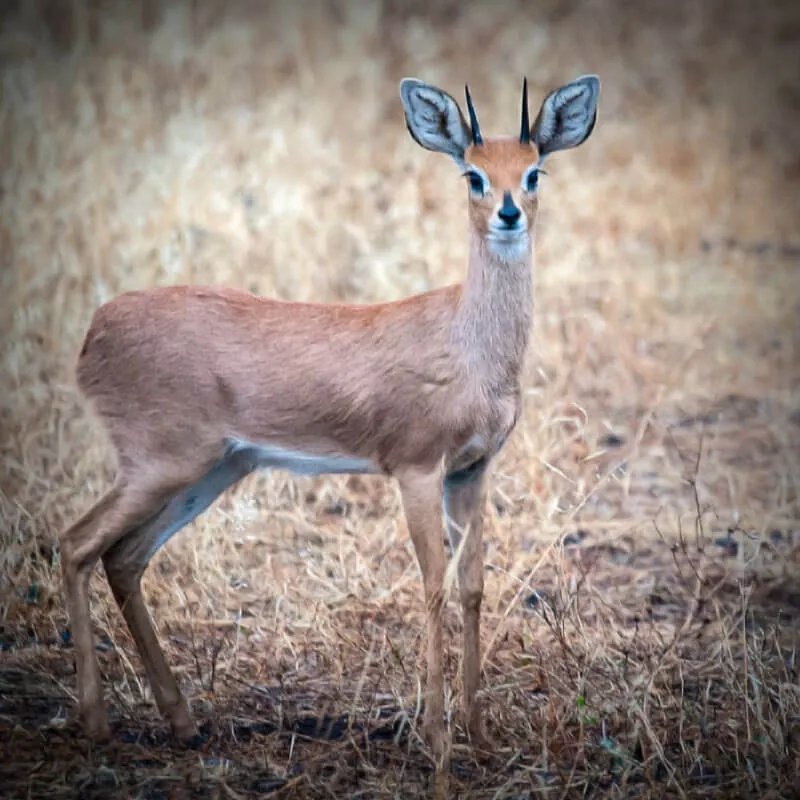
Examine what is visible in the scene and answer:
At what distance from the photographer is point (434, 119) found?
434 centimetres

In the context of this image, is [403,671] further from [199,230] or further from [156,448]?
[199,230]

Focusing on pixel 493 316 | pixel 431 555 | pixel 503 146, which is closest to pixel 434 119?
pixel 503 146

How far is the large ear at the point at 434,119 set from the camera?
4277 millimetres

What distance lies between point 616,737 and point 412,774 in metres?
0.60

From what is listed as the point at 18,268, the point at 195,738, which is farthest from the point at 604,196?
the point at 195,738

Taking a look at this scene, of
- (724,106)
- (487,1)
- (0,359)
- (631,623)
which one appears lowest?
(631,623)

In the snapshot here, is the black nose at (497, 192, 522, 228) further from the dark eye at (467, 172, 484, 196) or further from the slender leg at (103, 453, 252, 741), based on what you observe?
the slender leg at (103, 453, 252, 741)

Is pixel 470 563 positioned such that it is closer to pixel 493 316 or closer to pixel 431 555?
pixel 431 555

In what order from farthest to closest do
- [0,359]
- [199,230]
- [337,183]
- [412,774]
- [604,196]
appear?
[604,196], [337,183], [199,230], [0,359], [412,774]

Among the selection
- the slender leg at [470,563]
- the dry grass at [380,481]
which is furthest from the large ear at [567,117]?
the dry grass at [380,481]

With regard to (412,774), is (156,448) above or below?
above

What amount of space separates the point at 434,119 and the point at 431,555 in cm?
128

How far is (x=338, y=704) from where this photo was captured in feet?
14.6

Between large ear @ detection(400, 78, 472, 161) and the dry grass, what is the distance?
4.16 ft
